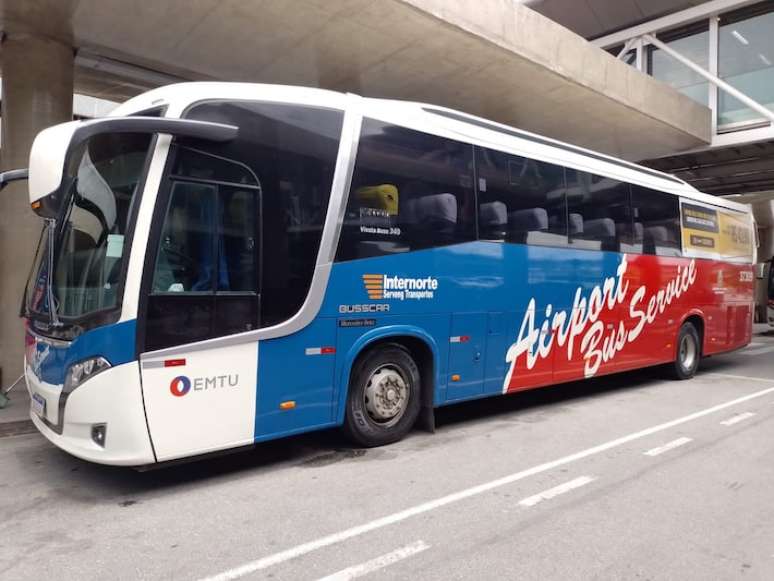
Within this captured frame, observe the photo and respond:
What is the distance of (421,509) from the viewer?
14.0ft

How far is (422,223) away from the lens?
237 inches

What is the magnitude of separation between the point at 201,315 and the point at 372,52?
6965mm

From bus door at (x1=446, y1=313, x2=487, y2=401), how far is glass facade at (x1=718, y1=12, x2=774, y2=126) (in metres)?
13.0

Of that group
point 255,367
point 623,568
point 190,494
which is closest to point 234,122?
point 255,367

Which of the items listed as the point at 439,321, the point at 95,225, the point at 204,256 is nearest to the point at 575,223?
the point at 439,321

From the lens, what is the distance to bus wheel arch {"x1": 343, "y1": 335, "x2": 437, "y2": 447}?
18.5 ft

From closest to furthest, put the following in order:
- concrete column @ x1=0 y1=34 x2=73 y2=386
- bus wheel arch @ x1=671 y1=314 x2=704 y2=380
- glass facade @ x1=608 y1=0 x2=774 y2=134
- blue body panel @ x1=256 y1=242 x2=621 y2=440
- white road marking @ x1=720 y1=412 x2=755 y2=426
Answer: blue body panel @ x1=256 y1=242 x2=621 y2=440 < white road marking @ x1=720 y1=412 x2=755 y2=426 < concrete column @ x1=0 y1=34 x2=73 y2=386 < bus wheel arch @ x1=671 y1=314 x2=704 y2=380 < glass facade @ x1=608 y1=0 x2=774 y2=134

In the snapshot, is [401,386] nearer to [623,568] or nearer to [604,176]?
[623,568]

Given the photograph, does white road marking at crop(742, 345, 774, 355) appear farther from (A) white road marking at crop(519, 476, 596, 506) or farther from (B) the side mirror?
(B) the side mirror

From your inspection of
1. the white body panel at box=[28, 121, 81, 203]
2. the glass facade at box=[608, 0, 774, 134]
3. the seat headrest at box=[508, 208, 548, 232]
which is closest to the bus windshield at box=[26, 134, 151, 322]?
the white body panel at box=[28, 121, 81, 203]

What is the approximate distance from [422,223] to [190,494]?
129 inches

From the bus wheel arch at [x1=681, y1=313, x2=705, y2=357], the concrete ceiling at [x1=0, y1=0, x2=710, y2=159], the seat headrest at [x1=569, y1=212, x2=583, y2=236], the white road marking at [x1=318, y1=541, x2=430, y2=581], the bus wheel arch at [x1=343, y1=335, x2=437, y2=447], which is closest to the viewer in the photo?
the white road marking at [x1=318, y1=541, x2=430, y2=581]

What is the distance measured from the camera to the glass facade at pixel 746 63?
1513 centimetres

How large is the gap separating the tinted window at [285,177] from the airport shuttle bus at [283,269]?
2 centimetres
